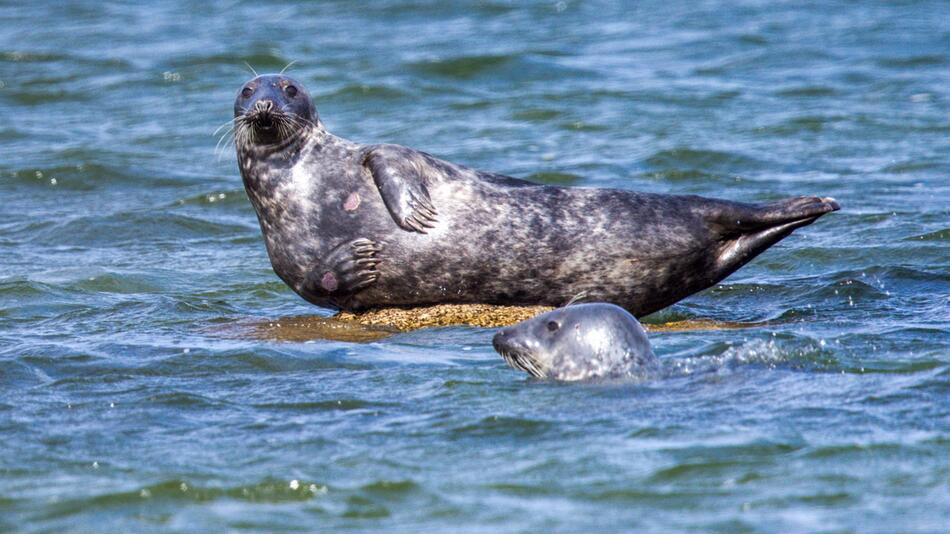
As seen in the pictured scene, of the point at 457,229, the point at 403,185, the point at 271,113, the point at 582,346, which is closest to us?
the point at 582,346

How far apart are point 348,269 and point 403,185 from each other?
22.6 inches

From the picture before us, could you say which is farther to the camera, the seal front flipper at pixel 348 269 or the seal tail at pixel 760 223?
the seal tail at pixel 760 223

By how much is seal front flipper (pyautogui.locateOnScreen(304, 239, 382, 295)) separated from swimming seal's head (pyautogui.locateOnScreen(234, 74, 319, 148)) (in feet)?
2.34

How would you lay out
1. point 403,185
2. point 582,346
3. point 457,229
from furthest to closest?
1. point 457,229
2. point 403,185
3. point 582,346

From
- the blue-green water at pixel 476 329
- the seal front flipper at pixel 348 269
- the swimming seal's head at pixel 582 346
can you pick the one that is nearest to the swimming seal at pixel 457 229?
the seal front flipper at pixel 348 269

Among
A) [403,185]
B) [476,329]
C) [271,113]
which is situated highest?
[271,113]

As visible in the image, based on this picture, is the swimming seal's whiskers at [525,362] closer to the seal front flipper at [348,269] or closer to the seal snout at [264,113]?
the seal front flipper at [348,269]

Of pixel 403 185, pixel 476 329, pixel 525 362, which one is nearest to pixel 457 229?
pixel 403 185

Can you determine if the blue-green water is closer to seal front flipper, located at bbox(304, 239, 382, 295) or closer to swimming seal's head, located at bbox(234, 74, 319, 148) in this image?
seal front flipper, located at bbox(304, 239, 382, 295)

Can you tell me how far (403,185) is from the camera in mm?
8156

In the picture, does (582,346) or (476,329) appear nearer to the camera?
(582,346)

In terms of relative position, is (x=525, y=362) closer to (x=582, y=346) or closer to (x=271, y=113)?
(x=582, y=346)

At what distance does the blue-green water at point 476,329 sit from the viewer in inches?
215

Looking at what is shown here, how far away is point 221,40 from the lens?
66.6 ft
